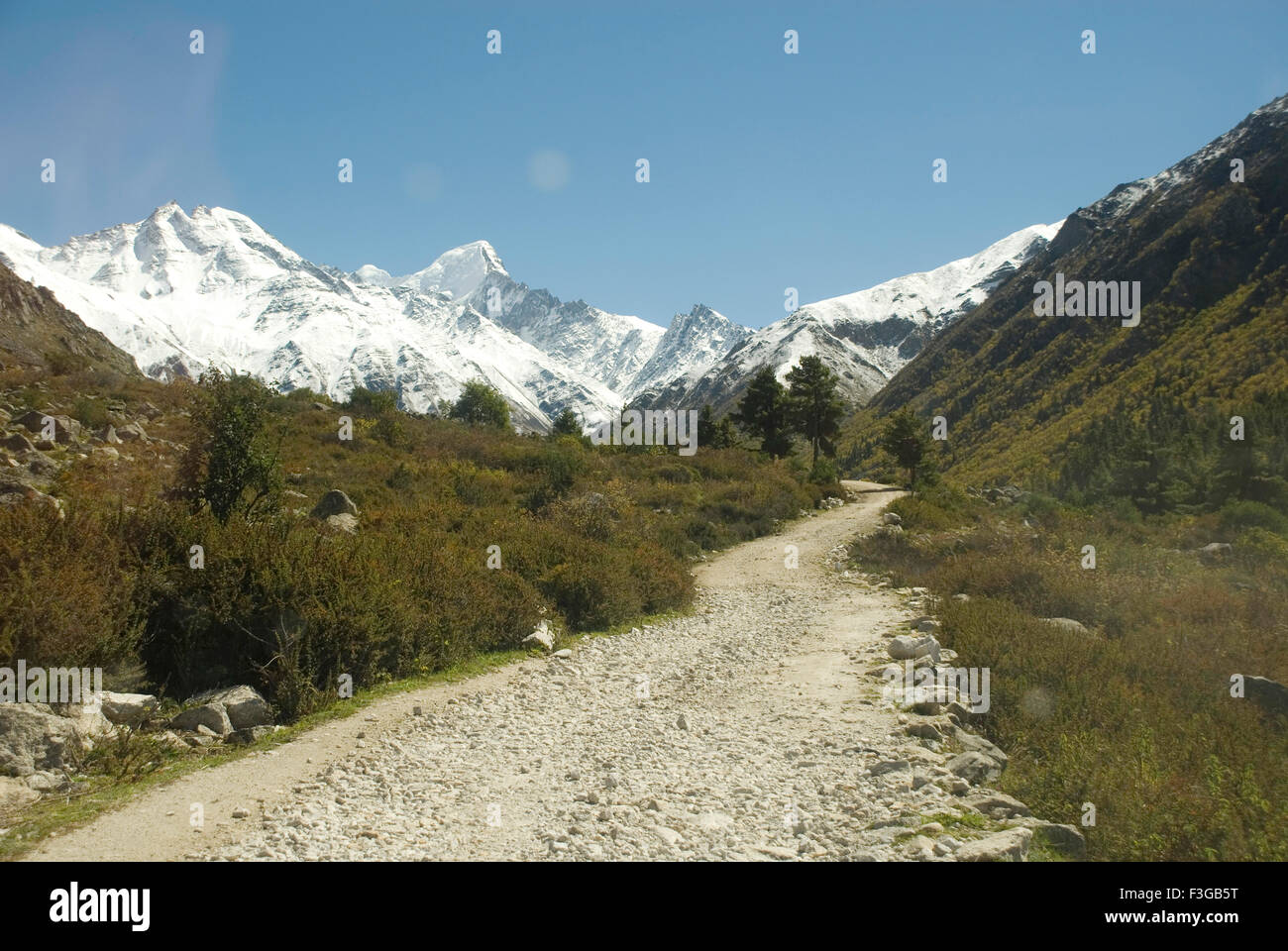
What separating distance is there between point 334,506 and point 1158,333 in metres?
88.9

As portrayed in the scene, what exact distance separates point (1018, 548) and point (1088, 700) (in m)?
9.65

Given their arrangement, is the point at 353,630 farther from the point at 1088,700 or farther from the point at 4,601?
the point at 1088,700

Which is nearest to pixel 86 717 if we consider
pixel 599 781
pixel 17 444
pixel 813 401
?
pixel 599 781

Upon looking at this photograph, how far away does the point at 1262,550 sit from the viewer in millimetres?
16844

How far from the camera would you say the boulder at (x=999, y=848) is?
4.55 metres

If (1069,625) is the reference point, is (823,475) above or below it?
above

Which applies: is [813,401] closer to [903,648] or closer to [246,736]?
[903,648]

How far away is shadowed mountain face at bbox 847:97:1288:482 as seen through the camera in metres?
58.9

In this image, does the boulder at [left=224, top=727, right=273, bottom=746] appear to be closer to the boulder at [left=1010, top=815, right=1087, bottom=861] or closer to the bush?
the boulder at [left=1010, top=815, right=1087, bottom=861]

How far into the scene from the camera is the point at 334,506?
15.7 metres

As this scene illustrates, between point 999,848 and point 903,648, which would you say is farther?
point 903,648
